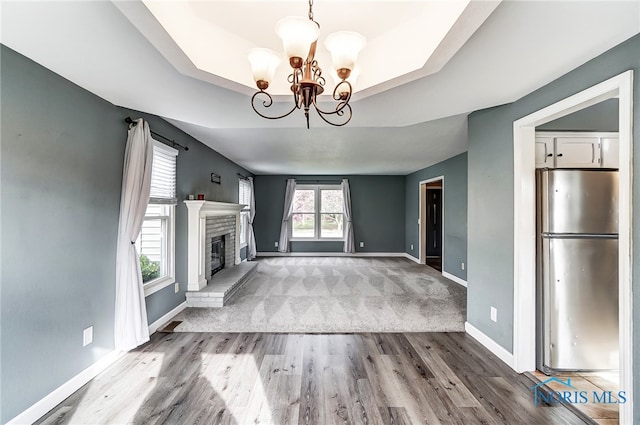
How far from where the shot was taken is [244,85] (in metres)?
2.02

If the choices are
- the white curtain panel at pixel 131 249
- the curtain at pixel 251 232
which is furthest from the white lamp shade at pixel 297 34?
the curtain at pixel 251 232

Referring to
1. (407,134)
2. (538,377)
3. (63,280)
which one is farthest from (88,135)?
(538,377)

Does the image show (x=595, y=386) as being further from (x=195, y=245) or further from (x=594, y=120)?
(x=195, y=245)

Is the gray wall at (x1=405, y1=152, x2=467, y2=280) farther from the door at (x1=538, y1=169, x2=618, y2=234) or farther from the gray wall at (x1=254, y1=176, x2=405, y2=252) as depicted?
the door at (x1=538, y1=169, x2=618, y2=234)

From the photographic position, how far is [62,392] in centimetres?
190

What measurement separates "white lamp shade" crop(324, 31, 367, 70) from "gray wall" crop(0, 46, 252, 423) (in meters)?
1.91

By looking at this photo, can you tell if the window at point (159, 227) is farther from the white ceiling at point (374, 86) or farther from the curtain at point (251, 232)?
the curtain at point (251, 232)

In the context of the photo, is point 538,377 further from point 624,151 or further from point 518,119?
point 518,119

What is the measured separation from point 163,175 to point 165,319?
172 cm

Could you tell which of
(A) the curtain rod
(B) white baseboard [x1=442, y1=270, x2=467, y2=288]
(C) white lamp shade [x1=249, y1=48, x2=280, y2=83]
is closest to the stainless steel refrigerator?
(C) white lamp shade [x1=249, y1=48, x2=280, y2=83]

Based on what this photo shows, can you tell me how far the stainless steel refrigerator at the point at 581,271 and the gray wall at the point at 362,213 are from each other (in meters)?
5.66

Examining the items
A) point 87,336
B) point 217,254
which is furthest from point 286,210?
point 87,336

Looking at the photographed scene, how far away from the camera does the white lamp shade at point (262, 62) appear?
1.48 metres

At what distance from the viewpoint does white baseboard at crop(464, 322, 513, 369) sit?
2.36m
